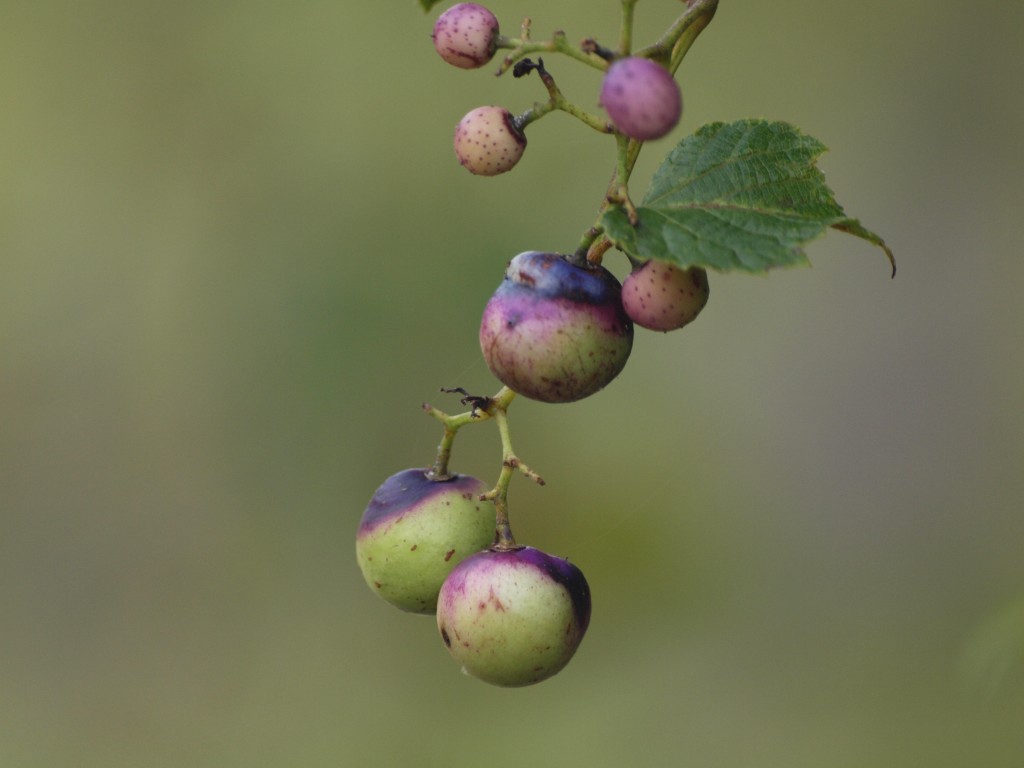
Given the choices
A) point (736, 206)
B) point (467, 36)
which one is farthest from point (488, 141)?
point (736, 206)

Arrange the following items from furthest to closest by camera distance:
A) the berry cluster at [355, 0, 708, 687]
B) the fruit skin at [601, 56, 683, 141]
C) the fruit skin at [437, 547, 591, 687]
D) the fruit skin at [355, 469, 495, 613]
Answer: the fruit skin at [355, 469, 495, 613] → the fruit skin at [437, 547, 591, 687] → the berry cluster at [355, 0, 708, 687] → the fruit skin at [601, 56, 683, 141]

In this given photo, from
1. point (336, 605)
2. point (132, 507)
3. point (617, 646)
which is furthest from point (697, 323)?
point (132, 507)

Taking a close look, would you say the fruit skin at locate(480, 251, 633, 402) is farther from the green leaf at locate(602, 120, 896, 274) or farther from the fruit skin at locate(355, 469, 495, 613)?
the fruit skin at locate(355, 469, 495, 613)

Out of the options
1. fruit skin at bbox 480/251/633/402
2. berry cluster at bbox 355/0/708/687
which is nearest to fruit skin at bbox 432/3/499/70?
berry cluster at bbox 355/0/708/687

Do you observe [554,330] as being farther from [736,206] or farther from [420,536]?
[420,536]

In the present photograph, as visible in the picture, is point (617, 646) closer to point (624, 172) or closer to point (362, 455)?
point (362, 455)

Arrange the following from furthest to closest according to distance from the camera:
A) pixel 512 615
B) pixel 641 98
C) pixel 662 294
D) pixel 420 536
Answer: pixel 420 536 < pixel 512 615 < pixel 662 294 < pixel 641 98

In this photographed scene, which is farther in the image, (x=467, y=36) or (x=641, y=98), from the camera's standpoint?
(x=467, y=36)
